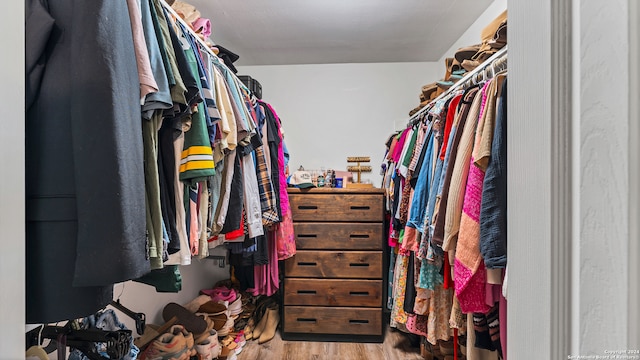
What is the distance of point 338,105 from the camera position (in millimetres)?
3080

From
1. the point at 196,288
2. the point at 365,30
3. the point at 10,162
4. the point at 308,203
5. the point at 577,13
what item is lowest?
the point at 196,288

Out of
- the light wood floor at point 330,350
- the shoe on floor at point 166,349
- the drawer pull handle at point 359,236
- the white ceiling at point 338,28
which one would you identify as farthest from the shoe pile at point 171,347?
the white ceiling at point 338,28

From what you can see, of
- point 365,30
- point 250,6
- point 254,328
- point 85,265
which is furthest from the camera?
point 254,328

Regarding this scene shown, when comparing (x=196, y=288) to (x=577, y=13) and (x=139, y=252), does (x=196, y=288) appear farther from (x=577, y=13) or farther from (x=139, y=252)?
(x=577, y=13)

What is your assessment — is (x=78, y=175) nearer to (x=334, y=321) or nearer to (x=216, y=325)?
(x=216, y=325)

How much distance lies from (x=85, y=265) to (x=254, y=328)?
7.38ft

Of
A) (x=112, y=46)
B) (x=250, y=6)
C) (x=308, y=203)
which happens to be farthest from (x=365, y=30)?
(x=112, y=46)

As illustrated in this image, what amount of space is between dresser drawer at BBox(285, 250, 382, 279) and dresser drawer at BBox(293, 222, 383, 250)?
0.04 m

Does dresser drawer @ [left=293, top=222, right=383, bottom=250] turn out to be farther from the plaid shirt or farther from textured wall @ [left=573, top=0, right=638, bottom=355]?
textured wall @ [left=573, top=0, right=638, bottom=355]

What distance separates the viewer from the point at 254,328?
2.58m

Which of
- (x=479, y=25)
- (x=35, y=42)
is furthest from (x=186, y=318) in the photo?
(x=479, y=25)

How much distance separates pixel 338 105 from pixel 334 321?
73.4 inches
